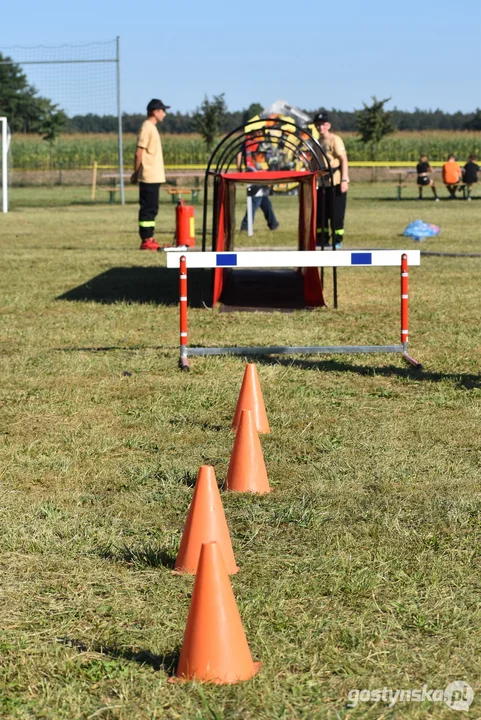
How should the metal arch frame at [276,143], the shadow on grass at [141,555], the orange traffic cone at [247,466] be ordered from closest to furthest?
1. the shadow on grass at [141,555]
2. the orange traffic cone at [247,466]
3. the metal arch frame at [276,143]

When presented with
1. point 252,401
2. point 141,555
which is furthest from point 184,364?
point 141,555

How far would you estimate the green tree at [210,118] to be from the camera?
2586 inches

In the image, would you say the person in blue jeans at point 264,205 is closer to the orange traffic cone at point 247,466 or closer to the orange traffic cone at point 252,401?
the orange traffic cone at point 252,401

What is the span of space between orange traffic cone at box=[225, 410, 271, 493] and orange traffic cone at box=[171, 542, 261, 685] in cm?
183

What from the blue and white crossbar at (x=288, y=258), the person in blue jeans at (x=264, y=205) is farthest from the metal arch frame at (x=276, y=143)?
the person in blue jeans at (x=264, y=205)

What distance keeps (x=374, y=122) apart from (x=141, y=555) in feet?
206

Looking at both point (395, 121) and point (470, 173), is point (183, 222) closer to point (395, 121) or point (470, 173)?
point (470, 173)

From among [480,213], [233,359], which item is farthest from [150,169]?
[480,213]

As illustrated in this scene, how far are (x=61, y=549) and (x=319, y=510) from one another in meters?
1.18

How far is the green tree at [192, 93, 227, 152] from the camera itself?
216 feet

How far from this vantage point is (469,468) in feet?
17.3

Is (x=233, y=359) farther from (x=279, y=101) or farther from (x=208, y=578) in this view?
(x=279, y=101)

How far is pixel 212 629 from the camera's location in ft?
10.1

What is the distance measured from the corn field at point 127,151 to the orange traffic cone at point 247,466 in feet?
175
